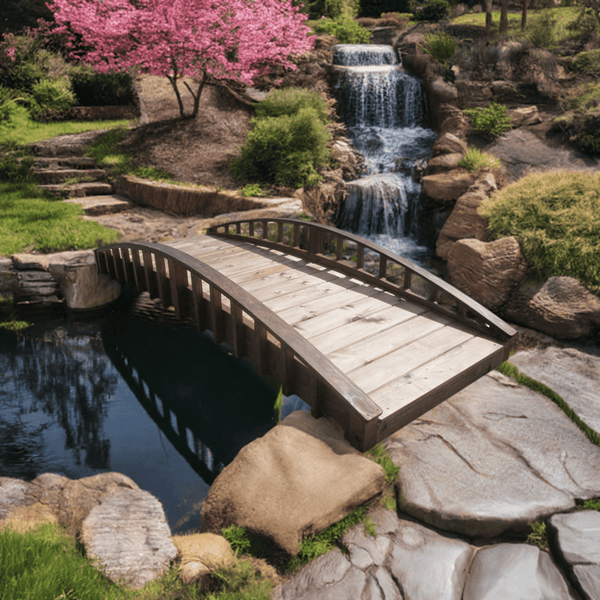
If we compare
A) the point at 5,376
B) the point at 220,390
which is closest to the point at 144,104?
the point at 5,376

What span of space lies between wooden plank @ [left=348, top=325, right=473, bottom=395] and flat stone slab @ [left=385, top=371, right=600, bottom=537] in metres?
0.48

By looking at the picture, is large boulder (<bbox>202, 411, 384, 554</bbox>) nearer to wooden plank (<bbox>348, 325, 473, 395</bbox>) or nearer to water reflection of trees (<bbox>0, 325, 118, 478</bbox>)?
wooden plank (<bbox>348, 325, 473, 395</bbox>)

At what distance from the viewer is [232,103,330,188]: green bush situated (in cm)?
1038

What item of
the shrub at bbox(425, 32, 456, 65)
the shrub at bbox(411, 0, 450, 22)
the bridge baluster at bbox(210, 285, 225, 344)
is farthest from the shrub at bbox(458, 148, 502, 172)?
the shrub at bbox(411, 0, 450, 22)

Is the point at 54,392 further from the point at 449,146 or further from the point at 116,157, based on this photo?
the point at 449,146

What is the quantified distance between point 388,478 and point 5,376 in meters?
6.36

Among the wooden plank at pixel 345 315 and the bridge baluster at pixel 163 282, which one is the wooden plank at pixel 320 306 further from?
the bridge baluster at pixel 163 282

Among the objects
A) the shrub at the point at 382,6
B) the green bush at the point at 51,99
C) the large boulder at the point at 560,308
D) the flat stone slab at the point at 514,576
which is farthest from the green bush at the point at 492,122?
the shrub at the point at 382,6

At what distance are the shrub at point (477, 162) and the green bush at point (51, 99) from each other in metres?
13.5

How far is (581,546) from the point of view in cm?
268

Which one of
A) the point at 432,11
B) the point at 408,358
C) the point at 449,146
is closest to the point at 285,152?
the point at 449,146

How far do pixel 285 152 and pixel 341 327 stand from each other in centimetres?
692

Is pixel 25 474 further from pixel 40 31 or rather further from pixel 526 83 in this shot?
pixel 40 31

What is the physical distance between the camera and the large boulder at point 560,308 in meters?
6.50
